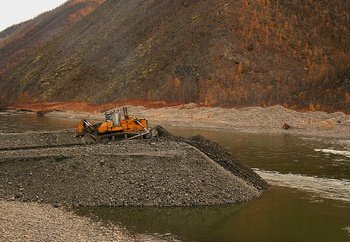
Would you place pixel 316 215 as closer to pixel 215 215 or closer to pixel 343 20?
pixel 215 215

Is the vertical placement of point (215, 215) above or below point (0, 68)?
below

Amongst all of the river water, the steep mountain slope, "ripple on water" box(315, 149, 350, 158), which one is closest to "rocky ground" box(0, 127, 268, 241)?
the river water

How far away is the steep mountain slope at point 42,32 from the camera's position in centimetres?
12555

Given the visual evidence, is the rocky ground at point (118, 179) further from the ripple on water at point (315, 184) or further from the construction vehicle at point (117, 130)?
the construction vehicle at point (117, 130)

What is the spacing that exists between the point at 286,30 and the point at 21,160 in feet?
196

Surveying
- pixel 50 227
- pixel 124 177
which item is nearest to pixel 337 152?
pixel 124 177

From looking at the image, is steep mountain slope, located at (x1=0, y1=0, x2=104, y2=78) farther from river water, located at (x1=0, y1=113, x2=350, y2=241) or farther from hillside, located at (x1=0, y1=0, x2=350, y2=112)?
river water, located at (x1=0, y1=113, x2=350, y2=241)

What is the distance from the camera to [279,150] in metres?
37.2

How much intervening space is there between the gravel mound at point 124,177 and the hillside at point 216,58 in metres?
35.5

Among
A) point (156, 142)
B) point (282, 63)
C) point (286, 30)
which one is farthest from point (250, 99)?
point (156, 142)

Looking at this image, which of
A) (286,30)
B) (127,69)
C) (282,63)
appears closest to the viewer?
(282,63)

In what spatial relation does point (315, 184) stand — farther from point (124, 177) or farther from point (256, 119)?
point (256, 119)

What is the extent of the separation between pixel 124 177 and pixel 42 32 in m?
125

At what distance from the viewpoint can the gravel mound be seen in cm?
2103
